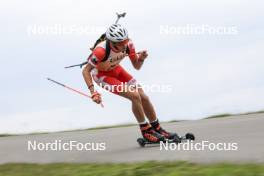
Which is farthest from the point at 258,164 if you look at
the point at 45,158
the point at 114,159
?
the point at 45,158

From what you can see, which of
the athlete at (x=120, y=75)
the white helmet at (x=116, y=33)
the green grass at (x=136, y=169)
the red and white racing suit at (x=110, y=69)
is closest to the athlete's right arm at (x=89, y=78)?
the athlete at (x=120, y=75)

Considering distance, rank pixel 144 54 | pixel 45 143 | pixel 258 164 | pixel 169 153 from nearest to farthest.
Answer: pixel 258 164, pixel 169 153, pixel 144 54, pixel 45 143

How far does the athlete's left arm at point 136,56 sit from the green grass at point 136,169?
270 cm

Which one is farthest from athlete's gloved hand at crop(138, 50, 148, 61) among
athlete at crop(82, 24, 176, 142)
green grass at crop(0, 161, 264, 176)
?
green grass at crop(0, 161, 264, 176)

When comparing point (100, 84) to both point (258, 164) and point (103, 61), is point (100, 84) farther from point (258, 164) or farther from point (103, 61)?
point (258, 164)

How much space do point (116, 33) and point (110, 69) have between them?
2.63 feet

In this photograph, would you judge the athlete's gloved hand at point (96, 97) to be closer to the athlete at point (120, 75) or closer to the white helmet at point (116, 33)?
the athlete at point (120, 75)

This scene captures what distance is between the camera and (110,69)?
10.0m

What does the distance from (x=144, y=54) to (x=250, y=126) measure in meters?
2.36

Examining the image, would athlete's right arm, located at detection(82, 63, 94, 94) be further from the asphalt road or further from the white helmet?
the asphalt road

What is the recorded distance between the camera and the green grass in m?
6.01

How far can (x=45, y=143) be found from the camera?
11.8 metres

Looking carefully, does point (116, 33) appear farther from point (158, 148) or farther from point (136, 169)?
point (136, 169)

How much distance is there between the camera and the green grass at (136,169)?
237 inches
